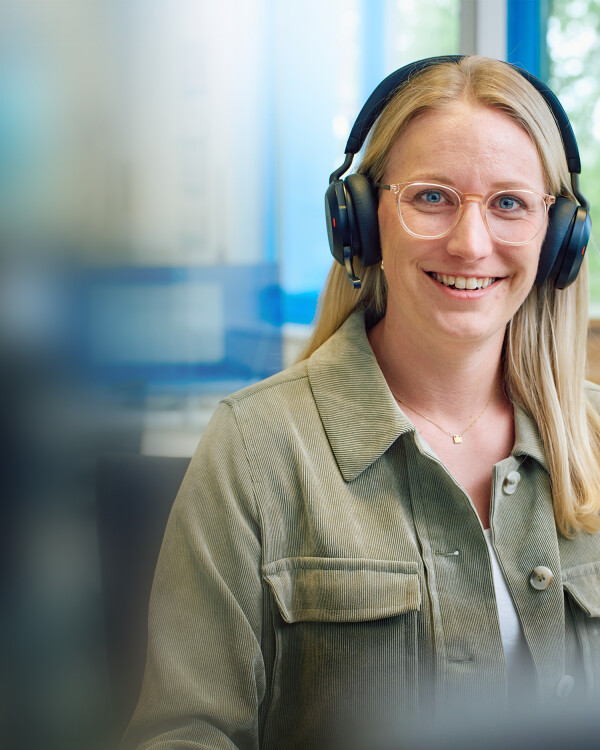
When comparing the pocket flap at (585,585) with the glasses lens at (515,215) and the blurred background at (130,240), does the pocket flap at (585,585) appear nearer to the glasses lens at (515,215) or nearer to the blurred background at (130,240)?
the glasses lens at (515,215)

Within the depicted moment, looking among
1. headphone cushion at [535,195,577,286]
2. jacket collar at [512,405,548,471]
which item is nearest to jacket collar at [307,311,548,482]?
jacket collar at [512,405,548,471]

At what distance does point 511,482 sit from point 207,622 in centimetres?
43

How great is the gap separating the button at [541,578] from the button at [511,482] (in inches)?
4.1

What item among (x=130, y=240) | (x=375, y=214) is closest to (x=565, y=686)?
(x=375, y=214)

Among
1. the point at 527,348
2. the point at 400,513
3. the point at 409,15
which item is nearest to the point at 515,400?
the point at 527,348

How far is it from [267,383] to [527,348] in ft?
1.30

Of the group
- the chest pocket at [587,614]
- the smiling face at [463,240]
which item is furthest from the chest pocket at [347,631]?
the smiling face at [463,240]

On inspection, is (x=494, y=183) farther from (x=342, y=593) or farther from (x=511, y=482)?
(x=342, y=593)

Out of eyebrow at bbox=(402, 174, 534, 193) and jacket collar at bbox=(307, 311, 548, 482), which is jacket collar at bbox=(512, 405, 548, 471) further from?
eyebrow at bbox=(402, 174, 534, 193)

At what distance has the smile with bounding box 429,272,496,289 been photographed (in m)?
0.95

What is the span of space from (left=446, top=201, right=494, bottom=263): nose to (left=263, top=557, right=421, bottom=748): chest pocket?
390 millimetres

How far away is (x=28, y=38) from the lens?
0.72 meters

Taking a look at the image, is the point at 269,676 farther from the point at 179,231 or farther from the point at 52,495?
the point at 179,231

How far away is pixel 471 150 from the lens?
0.93 metres
